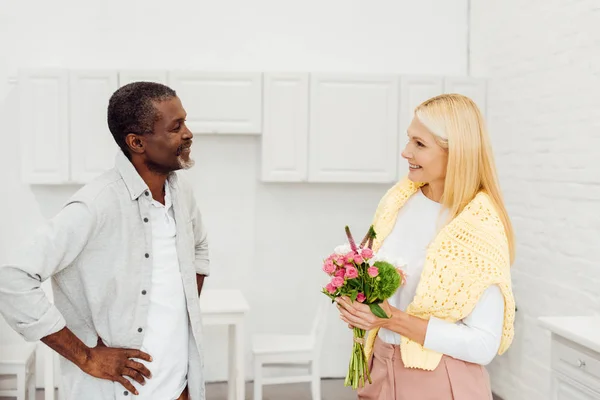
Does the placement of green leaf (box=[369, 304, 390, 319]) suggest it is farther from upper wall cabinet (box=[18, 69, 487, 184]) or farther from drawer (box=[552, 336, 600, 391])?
upper wall cabinet (box=[18, 69, 487, 184])

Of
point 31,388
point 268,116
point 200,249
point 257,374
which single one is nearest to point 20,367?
point 31,388

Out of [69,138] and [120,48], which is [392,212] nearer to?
[69,138]

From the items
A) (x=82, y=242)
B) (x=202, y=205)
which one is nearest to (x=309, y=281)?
(x=202, y=205)

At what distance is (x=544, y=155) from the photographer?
4191 millimetres

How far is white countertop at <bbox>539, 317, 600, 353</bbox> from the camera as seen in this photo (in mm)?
2764

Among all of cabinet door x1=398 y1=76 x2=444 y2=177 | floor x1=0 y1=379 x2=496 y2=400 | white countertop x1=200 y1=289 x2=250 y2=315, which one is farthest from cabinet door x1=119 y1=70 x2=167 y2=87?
floor x1=0 y1=379 x2=496 y2=400

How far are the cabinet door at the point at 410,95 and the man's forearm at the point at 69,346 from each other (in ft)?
10.5

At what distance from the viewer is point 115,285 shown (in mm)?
2062

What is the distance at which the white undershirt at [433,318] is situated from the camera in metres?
2.06


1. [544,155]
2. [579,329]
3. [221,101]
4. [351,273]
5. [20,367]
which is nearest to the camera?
[351,273]

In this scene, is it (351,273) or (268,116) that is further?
(268,116)

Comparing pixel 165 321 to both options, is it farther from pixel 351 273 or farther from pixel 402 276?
pixel 402 276

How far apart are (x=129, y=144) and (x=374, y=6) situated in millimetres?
3477

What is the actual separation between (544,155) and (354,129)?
126 cm
